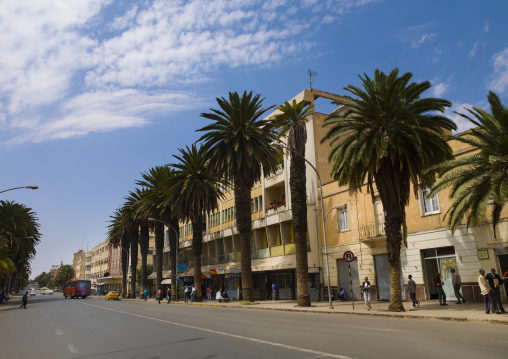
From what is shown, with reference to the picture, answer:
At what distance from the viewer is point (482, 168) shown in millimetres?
16594

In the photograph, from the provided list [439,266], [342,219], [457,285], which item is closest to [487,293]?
[457,285]

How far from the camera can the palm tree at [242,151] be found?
107 ft

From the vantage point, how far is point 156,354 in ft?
30.2

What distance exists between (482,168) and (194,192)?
27.6 metres

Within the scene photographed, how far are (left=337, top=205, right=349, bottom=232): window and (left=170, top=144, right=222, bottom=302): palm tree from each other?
45.3 feet

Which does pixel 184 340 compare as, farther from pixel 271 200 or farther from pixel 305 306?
pixel 271 200

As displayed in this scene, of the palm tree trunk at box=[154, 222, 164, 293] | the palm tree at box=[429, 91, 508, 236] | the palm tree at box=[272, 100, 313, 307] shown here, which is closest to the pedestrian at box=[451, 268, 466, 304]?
the palm tree at box=[429, 91, 508, 236]

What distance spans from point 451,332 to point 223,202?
1575 inches

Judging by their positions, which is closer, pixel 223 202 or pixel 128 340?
pixel 128 340

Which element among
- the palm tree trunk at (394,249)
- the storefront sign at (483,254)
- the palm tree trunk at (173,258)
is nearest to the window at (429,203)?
the storefront sign at (483,254)

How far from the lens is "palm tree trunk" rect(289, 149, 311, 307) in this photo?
26.6 m

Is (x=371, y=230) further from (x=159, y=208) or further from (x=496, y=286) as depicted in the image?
(x=159, y=208)

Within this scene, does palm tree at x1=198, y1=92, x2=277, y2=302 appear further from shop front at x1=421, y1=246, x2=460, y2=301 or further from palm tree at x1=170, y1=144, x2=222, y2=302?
shop front at x1=421, y1=246, x2=460, y2=301

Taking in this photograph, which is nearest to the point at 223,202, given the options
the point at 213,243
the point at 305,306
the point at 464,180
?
the point at 213,243
